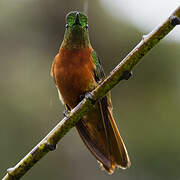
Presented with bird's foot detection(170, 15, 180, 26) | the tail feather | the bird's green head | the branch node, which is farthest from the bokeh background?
bird's foot detection(170, 15, 180, 26)

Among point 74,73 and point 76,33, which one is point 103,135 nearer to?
point 74,73

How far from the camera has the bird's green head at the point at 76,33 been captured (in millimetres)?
3654

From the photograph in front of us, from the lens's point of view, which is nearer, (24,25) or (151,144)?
(151,144)

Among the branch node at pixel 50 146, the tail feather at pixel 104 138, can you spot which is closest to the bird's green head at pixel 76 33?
the tail feather at pixel 104 138

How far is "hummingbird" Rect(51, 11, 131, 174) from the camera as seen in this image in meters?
3.40

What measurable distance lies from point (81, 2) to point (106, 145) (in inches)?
243

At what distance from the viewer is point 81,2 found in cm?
908

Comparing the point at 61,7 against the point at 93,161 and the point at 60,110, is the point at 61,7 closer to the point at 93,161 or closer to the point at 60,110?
the point at 60,110

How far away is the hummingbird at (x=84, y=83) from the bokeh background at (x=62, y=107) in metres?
3.49

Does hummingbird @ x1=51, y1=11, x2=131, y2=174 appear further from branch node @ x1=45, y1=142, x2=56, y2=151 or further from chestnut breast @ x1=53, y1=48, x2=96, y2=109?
branch node @ x1=45, y1=142, x2=56, y2=151

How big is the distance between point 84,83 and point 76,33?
1.79 feet

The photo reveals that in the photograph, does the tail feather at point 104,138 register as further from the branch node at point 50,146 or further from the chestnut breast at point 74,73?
the branch node at point 50,146

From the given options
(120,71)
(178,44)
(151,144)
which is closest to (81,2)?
(178,44)

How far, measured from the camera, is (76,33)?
12.3 ft
